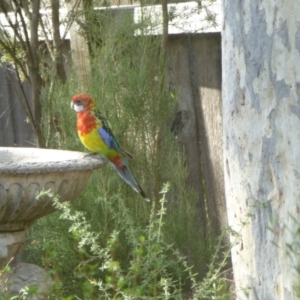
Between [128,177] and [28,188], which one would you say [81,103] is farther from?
[28,188]

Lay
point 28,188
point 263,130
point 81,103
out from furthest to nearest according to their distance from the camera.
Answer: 1. point 81,103
2. point 28,188
3. point 263,130

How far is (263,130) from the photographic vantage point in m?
3.14

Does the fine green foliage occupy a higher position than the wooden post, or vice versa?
the wooden post

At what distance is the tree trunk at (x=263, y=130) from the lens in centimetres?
308

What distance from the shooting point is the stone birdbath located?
3971 mm

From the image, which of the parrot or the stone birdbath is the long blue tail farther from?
the stone birdbath

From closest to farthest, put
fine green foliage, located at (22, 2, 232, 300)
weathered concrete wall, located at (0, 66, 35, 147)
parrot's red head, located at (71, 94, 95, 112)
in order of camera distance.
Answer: parrot's red head, located at (71, 94, 95, 112) → fine green foliage, located at (22, 2, 232, 300) → weathered concrete wall, located at (0, 66, 35, 147)

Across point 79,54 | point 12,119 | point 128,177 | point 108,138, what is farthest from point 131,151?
point 12,119

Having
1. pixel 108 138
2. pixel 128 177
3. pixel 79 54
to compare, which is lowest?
pixel 128 177

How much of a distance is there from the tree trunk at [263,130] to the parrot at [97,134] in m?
1.86

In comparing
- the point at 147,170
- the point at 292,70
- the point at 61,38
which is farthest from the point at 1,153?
the point at 292,70

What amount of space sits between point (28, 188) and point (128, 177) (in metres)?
1.31

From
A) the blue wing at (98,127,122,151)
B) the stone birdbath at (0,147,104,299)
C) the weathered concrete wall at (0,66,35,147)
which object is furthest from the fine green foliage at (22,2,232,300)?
the weathered concrete wall at (0,66,35,147)

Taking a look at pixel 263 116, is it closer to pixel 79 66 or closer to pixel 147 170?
pixel 147 170
